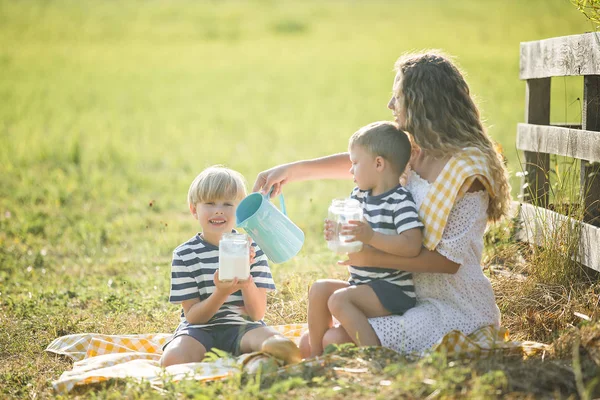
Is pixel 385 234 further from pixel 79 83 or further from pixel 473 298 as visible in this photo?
pixel 79 83

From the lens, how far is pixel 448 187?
3514 millimetres

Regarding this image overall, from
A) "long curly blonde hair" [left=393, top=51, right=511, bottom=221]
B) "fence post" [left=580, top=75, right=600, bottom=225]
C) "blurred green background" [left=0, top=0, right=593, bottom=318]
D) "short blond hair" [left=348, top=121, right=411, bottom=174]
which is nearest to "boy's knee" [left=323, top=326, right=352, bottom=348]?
"short blond hair" [left=348, top=121, right=411, bottom=174]

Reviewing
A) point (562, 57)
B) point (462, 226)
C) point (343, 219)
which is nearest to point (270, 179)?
point (343, 219)

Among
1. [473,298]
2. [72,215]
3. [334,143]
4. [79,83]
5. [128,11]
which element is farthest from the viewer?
[128,11]

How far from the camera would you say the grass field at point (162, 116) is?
5.21 metres

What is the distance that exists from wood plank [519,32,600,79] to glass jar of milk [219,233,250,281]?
226 cm

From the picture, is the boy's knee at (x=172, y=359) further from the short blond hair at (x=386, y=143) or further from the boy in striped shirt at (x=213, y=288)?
the short blond hair at (x=386, y=143)

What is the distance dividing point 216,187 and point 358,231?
35.8 inches

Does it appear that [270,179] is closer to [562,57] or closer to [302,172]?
[302,172]

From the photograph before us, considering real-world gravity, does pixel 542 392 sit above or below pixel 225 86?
below

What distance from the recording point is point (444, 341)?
336 centimetres

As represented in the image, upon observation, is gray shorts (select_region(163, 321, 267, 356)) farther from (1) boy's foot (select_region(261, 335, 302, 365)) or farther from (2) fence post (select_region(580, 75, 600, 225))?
(2) fence post (select_region(580, 75, 600, 225))

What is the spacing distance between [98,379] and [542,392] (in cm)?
200

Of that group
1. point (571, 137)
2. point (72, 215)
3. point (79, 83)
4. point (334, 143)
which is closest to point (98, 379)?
point (571, 137)
